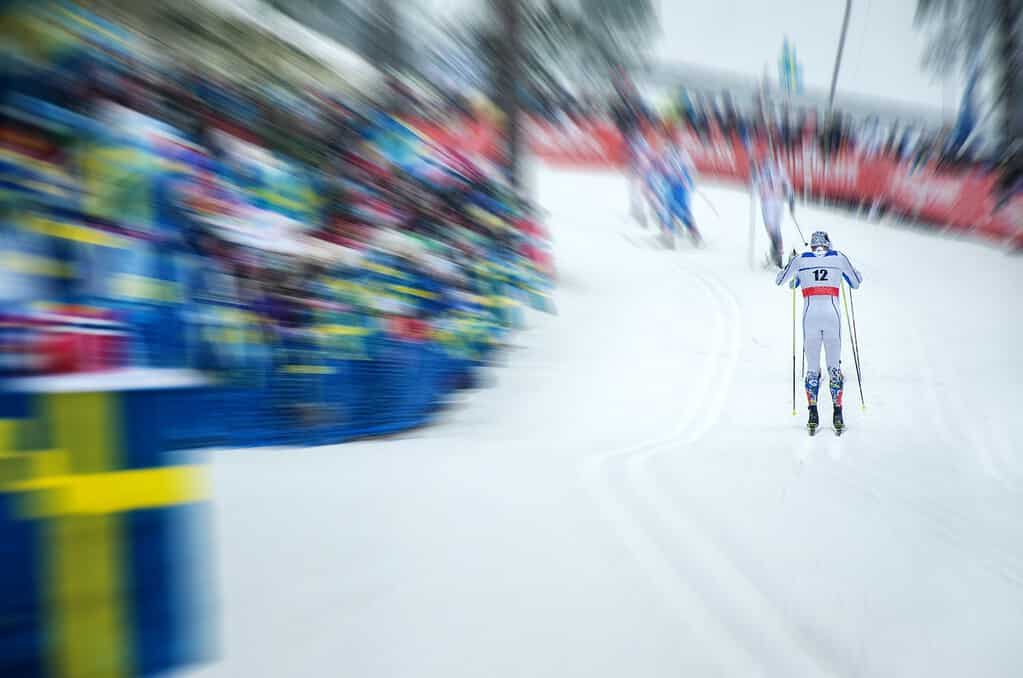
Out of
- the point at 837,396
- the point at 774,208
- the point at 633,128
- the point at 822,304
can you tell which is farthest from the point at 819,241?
the point at 633,128

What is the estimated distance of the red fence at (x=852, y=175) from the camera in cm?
1280

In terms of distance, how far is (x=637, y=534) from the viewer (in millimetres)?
2672

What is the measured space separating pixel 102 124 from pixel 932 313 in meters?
8.97

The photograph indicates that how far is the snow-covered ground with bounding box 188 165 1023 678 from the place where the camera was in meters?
1.79

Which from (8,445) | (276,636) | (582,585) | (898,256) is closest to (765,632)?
(582,585)

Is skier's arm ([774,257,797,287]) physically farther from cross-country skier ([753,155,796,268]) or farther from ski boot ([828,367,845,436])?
cross-country skier ([753,155,796,268])

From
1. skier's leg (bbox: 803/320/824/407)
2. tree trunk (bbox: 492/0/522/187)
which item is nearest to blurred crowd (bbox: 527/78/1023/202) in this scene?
tree trunk (bbox: 492/0/522/187)

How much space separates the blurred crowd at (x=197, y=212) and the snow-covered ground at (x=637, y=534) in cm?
72

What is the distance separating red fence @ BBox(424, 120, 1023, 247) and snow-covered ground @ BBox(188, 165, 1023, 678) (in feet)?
25.2

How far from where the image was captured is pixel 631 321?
764cm

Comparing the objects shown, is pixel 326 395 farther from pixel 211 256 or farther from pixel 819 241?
pixel 819 241

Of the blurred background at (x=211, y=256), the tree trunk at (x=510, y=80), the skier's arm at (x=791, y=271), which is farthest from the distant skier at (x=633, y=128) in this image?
the skier's arm at (x=791, y=271)

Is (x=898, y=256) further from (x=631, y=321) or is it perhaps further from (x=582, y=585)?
(x=582, y=585)

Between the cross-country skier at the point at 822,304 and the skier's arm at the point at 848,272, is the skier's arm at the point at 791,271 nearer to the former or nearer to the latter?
the cross-country skier at the point at 822,304
